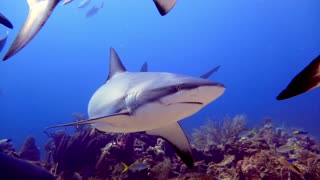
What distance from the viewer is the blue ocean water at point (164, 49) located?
113 metres

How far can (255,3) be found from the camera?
10756 centimetres

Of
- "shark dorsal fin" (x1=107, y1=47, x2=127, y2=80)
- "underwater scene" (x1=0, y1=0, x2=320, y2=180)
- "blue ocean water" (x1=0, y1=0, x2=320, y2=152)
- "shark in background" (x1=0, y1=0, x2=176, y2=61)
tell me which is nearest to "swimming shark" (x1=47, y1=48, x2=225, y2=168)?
"shark dorsal fin" (x1=107, y1=47, x2=127, y2=80)

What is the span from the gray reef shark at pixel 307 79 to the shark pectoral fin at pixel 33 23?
150 cm

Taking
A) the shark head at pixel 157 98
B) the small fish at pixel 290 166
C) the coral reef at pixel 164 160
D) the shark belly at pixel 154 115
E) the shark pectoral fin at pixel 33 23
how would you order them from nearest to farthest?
the shark pectoral fin at pixel 33 23 → the shark head at pixel 157 98 → the shark belly at pixel 154 115 → the small fish at pixel 290 166 → the coral reef at pixel 164 160

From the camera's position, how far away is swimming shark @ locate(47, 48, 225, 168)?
11.5 feet

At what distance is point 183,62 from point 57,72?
216ft

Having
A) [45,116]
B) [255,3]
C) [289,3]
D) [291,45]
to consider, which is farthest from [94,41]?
[291,45]

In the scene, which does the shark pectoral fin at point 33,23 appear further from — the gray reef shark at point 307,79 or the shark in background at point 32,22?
the gray reef shark at point 307,79

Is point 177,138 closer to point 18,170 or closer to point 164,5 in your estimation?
point 164,5

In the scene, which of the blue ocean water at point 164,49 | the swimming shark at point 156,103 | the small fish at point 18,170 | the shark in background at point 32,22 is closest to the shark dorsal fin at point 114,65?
the swimming shark at point 156,103

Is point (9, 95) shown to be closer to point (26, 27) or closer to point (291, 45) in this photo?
point (291, 45)

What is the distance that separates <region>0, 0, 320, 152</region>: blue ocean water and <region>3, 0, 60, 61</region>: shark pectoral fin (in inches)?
3889

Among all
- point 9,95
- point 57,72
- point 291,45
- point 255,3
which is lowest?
point 9,95

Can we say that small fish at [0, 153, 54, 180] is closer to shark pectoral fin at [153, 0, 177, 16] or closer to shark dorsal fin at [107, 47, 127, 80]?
shark dorsal fin at [107, 47, 127, 80]
